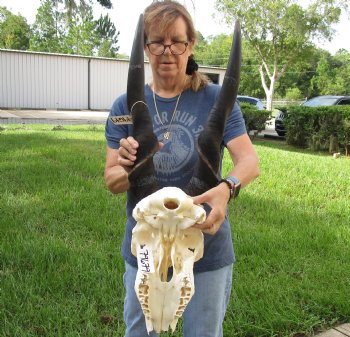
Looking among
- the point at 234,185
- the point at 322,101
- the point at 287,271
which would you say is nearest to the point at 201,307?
the point at 234,185

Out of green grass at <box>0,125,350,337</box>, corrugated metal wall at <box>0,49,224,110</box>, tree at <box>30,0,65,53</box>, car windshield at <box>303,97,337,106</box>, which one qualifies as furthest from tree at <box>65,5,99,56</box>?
green grass at <box>0,125,350,337</box>

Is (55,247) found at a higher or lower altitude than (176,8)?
lower

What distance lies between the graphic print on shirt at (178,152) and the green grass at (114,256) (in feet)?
4.83

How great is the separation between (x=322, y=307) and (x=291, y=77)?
70.2 meters

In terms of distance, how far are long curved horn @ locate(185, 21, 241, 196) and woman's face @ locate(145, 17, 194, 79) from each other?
21 centimetres

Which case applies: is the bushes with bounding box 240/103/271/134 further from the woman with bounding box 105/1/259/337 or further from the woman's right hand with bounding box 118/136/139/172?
the woman's right hand with bounding box 118/136/139/172

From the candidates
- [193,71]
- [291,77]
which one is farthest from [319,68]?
[193,71]

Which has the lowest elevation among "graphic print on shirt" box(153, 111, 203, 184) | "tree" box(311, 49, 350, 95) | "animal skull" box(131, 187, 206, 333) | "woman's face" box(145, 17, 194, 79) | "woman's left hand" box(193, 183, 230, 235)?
"tree" box(311, 49, 350, 95)

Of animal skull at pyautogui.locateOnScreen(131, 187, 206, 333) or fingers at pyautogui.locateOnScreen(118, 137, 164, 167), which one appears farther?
fingers at pyautogui.locateOnScreen(118, 137, 164, 167)

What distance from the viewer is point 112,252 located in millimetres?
4094

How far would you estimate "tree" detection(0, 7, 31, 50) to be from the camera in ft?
162

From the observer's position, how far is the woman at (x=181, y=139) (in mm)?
1921

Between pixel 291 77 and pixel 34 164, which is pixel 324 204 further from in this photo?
pixel 291 77

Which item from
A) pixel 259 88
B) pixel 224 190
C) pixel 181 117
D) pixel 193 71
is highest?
pixel 193 71
